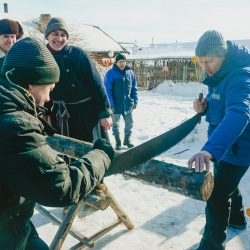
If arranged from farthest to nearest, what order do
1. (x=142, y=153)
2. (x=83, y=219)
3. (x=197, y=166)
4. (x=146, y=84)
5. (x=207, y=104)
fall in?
(x=146, y=84) < (x=83, y=219) < (x=207, y=104) < (x=142, y=153) < (x=197, y=166)

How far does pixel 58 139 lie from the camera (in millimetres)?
2768

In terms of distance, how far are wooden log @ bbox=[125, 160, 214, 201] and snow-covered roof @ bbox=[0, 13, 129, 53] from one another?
49.2ft

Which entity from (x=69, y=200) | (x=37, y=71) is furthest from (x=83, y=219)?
(x=37, y=71)

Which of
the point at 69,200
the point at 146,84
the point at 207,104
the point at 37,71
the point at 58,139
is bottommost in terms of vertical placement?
the point at 146,84

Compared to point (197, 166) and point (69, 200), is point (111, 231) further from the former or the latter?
point (69, 200)

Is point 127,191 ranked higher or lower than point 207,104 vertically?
lower

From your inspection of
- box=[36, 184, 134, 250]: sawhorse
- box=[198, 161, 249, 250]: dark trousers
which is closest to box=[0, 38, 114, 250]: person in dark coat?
box=[36, 184, 134, 250]: sawhorse

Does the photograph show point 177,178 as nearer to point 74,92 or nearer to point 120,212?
point 120,212

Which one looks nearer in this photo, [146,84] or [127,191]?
[127,191]

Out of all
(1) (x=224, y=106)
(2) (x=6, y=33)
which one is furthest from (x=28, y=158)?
(2) (x=6, y=33)

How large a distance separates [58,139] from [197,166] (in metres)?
1.55

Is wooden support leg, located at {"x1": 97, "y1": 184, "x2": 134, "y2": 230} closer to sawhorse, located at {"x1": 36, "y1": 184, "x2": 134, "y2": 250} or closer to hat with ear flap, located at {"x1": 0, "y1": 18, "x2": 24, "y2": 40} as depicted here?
sawhorse, located at {"x1": 36, "y1": 184, "x2": 134, "y2": 250}

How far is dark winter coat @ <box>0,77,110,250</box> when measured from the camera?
1141 mm

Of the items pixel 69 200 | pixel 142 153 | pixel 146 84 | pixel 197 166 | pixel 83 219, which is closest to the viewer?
pixel 69 200
